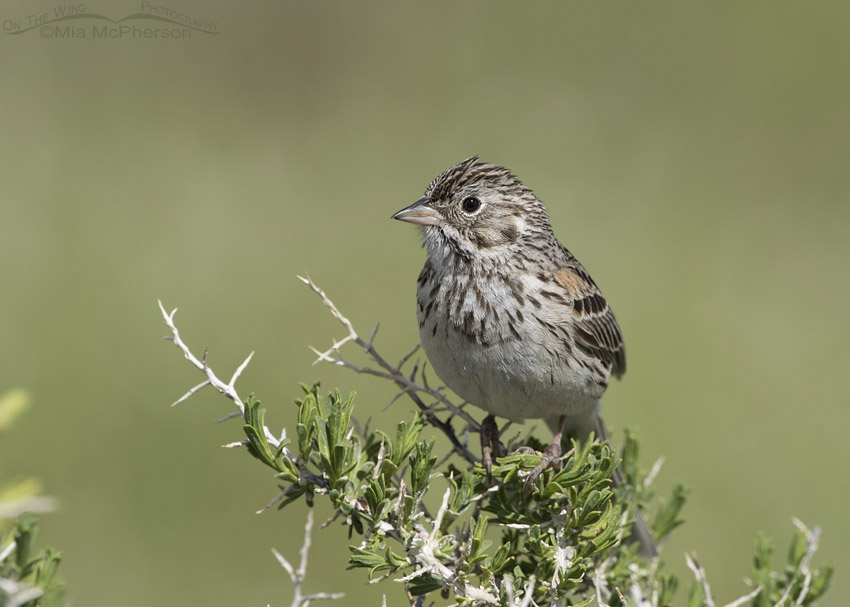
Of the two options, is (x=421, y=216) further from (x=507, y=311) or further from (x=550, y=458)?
(x=550, y=458)

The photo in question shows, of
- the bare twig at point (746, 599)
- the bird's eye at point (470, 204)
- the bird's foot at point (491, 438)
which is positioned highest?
the bird's eye at point (470, 204)

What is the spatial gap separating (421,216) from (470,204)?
23 centimetres

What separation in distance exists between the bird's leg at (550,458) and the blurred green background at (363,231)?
67.8 inches

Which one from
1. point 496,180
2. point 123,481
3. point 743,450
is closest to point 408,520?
point 496,180

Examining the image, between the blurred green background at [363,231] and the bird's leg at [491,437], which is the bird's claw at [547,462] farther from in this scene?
the blurred green background at [363,231]

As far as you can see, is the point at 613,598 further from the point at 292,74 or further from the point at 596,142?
the point at 292,74

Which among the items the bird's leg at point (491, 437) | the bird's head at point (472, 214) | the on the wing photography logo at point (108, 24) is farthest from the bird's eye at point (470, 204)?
the on the wing photography logo at point (108, 24)

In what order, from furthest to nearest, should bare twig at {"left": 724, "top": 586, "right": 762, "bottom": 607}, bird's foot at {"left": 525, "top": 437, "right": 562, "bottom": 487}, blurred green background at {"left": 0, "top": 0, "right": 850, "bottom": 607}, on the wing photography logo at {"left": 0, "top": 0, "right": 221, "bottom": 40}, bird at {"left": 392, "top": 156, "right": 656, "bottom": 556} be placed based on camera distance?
1. on the wing photography logo at {"left": 0, "top": 0, "right": 221, "bottom": 40}
2. blurred green background at {"left": 0, "top": 0, "right": 850, "bottom": 607}
3. bird at {"left": 392, "top": 156, "right": 656, "bottom": 556}
4. bird's foot at {"left": 525, "top": 437, "right": 562, "bottom": 487}
5. bare twig at {"left": 724, "top": 586, "right": 762, "bottom": 607}

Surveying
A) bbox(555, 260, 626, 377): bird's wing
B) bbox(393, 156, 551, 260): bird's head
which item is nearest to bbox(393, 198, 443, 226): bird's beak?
bbox(393, 156, 551, 260): bird's head

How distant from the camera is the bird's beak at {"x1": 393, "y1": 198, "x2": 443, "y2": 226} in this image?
402 centimetres

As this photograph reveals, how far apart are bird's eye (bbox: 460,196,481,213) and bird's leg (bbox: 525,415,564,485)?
964mm

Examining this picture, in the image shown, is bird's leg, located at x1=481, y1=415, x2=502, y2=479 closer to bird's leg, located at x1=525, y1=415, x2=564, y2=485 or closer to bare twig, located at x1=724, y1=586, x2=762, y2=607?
bird's leg, located at x1=525, y1=415, x2=564, y2=485

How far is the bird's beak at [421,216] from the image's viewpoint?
4020 millimetres

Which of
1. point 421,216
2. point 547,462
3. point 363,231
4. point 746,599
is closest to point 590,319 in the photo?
point 421,216
